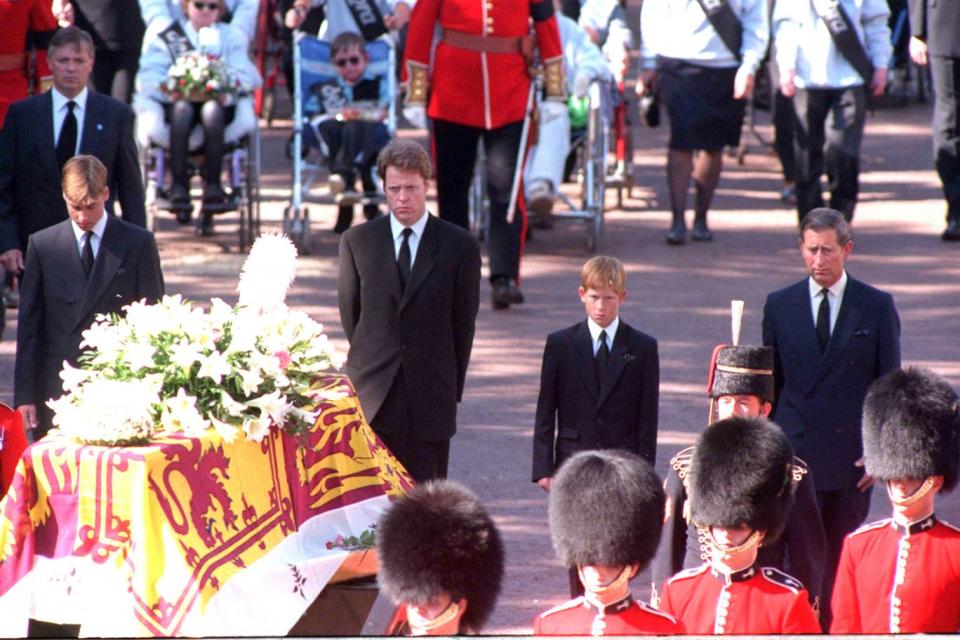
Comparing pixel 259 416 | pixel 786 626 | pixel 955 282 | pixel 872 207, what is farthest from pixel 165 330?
pixel 872 207

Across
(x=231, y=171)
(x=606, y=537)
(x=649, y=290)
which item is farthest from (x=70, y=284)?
(x=231, y=171)

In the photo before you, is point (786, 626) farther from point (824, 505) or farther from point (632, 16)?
point (632, 16)

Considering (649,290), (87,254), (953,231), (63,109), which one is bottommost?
(649,290)

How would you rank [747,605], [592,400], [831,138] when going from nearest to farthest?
[747,605]
[592,400]
[831,138]

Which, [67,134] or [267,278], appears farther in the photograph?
[67,134]

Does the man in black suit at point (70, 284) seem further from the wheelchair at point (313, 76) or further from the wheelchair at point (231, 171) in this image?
the wheelchair at point (313, 76)

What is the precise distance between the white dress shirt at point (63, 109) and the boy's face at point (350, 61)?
420 centimetres

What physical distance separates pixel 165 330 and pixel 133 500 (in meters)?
0.65

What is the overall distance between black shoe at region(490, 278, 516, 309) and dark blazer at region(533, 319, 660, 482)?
4033 millimetres

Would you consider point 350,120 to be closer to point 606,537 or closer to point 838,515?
point 838,515

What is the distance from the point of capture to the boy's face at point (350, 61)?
40.2ft

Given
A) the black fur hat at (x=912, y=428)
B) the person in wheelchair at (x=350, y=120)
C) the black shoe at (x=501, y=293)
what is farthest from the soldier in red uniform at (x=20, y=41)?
the black fur hat at (x=912, y=428)

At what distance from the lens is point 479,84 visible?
9.91 meters

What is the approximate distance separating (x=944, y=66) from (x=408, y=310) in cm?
633
